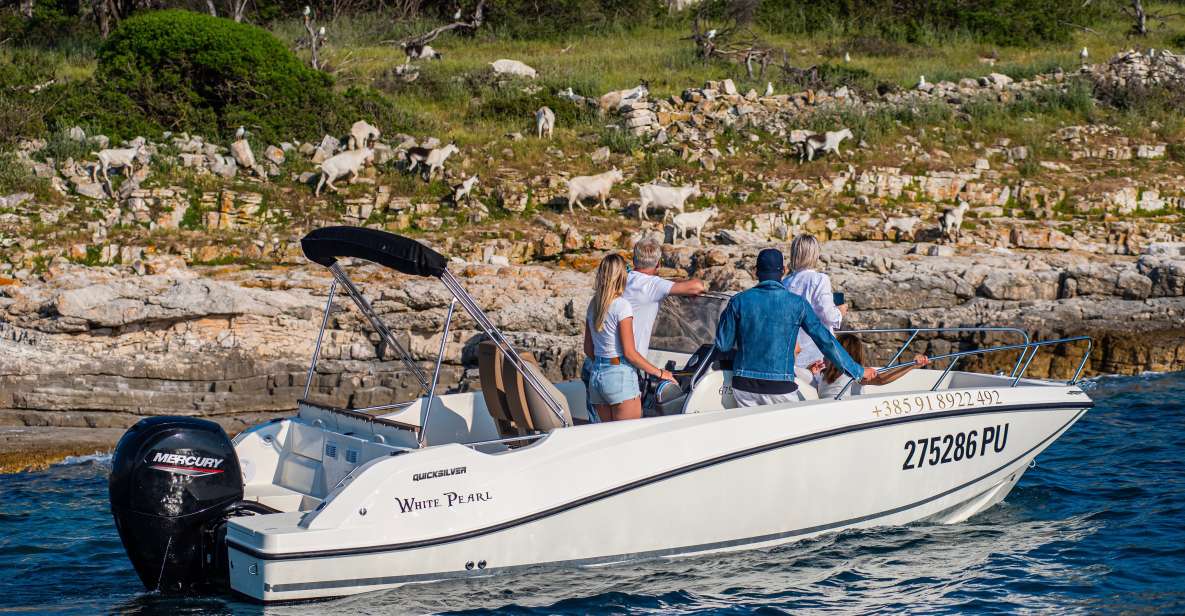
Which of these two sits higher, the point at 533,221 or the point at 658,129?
the point at 658,129

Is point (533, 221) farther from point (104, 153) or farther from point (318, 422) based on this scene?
point (318, 422)

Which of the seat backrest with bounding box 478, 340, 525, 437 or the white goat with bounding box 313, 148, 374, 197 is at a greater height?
the white goat with bounding box 313, 148, 374, 197

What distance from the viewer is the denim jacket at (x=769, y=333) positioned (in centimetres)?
771

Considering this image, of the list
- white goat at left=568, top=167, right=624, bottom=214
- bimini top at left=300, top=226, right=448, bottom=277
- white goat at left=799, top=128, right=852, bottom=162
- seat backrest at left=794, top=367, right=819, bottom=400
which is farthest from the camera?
white goat at left=799, top=128, right=852, bottom=162

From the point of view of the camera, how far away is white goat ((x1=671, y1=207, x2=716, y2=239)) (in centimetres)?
1795

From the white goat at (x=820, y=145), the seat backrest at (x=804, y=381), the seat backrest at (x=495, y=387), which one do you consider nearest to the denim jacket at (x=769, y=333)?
the seat backrest at (x=804, y=381)

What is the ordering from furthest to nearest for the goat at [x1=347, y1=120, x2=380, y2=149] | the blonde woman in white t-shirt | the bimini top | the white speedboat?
the goat at [x1=347, y1=120, x2=380, y2=149] → the blonde woman in white t-shirt → the bimini top → the white speedboat

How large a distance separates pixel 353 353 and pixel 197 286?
2.04 metres

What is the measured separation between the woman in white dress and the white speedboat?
0.90 ft

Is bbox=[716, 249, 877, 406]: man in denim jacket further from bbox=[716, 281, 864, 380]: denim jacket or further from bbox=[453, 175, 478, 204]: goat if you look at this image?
bbox=[453, 175, 478, 204]: goat

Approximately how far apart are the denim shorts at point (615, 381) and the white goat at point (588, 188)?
11347 millimetres

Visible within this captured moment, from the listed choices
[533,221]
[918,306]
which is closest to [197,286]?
[533,221]

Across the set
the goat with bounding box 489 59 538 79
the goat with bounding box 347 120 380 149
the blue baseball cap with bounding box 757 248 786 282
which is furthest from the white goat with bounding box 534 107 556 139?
the blue baseball cap with bounding box 757 248 786 282

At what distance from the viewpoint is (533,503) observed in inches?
278
